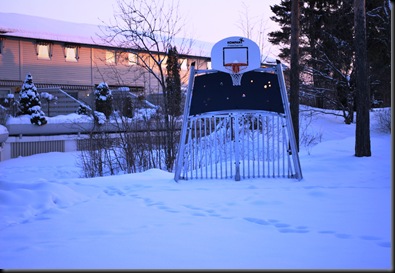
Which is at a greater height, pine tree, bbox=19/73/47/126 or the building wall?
the building wall

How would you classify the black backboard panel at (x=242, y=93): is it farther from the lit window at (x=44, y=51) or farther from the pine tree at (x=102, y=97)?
the lit window at (x=44, y=51)

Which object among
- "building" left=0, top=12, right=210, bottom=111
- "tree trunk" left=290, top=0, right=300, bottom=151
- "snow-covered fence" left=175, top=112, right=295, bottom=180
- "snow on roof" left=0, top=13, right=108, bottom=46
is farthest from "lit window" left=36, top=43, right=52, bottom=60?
"snow-covered fence" left=175, top=112, right=295, bottom=180

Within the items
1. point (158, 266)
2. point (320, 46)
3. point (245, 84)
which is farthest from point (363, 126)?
point (320, 46)

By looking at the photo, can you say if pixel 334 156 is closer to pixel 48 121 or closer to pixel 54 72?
pixel 48 121

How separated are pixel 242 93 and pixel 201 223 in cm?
411

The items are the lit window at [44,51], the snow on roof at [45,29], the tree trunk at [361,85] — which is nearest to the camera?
the tree trunk at [361,85]

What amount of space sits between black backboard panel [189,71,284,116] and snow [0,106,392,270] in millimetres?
1432

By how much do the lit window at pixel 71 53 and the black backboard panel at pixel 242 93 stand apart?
29.8 meters

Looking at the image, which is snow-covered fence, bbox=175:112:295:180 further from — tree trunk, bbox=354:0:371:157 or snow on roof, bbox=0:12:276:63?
snow on roof, bbox=0:12:276:63

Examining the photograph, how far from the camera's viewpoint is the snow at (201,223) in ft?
13.3

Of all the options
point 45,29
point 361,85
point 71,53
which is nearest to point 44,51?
point 71,53

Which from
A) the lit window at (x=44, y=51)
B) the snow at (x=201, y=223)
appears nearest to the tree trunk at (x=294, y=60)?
the snow at (x=201, y=223)

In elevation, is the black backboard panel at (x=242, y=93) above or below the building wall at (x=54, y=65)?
below

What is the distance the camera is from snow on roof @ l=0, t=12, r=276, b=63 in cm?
3414
